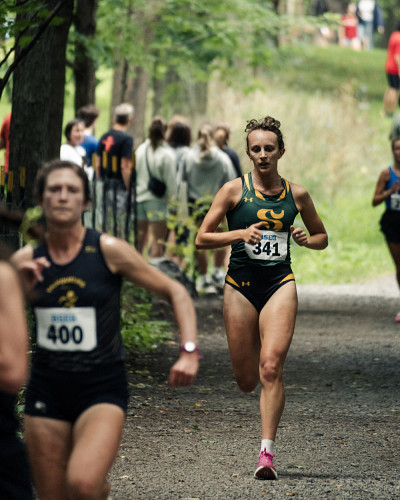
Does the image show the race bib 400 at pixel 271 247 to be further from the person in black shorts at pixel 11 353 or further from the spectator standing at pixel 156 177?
the spectator standing at pixel 156 177

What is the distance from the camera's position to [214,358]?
10820mm

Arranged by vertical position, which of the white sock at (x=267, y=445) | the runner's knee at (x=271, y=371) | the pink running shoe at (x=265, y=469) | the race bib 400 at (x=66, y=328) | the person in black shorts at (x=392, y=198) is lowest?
the pink running shoe at (x=265, y=469)

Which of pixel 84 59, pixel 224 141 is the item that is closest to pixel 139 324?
pixel 224 141

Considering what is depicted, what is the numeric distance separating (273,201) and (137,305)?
21.1 ft

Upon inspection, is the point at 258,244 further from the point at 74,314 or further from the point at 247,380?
the point at 74,314

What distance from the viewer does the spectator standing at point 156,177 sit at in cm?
1423

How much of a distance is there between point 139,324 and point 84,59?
409 cm

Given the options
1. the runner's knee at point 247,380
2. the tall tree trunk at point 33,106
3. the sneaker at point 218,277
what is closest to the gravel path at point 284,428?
the runner's knee at point 247,380

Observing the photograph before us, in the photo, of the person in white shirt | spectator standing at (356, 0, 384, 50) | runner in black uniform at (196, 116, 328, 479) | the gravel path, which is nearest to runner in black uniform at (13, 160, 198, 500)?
the gravel path

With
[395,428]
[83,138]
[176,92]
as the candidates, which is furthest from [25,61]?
[176,92]

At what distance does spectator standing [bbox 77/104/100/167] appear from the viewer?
1370cm

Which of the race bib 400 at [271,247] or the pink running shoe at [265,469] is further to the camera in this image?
the race bib 400 at [271,247]

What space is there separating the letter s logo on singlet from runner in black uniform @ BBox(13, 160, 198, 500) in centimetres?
240

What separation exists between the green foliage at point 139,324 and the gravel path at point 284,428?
0.26 meters
